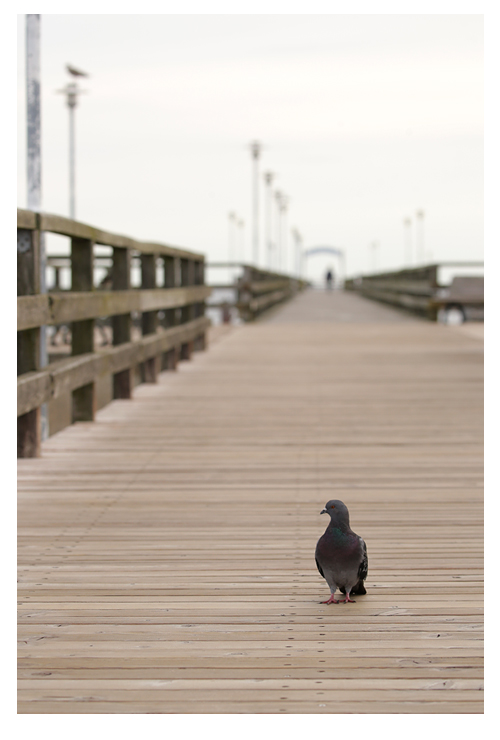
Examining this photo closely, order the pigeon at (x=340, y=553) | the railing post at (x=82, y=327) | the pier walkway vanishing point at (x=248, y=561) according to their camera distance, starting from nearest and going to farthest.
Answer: the pier walkway vanishing point at (x=248, y=561), the pigeon at (x=340, y=553), the railing post at (x=82, y=327)

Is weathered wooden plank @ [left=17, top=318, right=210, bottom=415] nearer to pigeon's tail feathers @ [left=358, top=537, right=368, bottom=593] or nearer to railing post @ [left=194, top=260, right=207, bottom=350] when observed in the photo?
pigeon's tail feathers @ [left=358, top=537, right=368, bottom=593]

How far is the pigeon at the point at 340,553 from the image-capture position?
2811 mm

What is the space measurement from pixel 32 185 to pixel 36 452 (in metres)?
2.03

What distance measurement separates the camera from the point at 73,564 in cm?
337

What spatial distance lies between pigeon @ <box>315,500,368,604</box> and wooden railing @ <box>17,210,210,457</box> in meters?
2.28

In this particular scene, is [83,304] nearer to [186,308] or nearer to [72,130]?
[186,308]

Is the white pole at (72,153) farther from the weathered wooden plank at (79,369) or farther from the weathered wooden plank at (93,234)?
the weathered wooden plank at (79,369)

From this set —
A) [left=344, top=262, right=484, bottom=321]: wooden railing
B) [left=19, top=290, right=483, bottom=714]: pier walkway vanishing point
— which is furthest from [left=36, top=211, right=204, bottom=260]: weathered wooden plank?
[left=344, top=262, right=484, bottom=321]: wooden railing

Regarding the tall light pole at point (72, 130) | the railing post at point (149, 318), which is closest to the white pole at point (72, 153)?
the tall light pole at point (72, 130)

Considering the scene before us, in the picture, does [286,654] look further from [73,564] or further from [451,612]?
[73,564]

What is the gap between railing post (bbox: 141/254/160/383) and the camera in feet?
28.1

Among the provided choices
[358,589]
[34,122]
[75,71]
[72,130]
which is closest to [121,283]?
[34,122]

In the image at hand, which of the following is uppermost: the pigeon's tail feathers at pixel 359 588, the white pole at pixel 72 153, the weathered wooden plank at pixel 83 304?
the white pole at pixel 72 153
